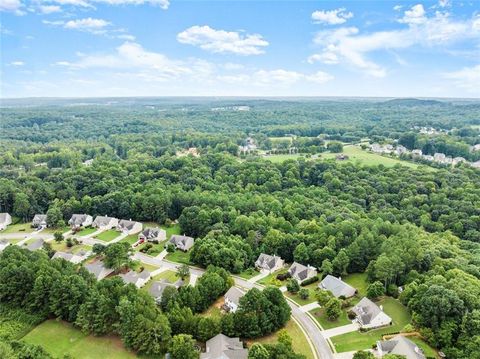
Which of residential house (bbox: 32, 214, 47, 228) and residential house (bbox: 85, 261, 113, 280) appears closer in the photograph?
residential house (bbox: 85, 261, 113, 280)

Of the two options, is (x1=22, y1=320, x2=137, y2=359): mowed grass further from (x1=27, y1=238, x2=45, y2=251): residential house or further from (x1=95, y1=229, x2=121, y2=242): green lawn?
(x1=95, y1=229, x2=121, y2=242): green lawn

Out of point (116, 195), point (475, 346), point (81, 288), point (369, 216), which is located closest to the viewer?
point (475, 346)

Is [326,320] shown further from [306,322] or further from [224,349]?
[224,349]

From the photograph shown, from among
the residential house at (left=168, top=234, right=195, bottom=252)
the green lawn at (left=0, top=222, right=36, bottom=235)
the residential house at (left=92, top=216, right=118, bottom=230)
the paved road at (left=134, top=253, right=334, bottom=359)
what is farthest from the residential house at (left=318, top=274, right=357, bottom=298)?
the green lawn at (left=0, top=222, right=36, bottom=235)

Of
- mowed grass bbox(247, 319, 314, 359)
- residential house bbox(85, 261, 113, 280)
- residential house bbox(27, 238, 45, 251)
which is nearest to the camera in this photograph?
mowed grass bbox(247, 319, 314, 359)

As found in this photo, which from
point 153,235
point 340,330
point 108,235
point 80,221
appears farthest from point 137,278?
point 80,221

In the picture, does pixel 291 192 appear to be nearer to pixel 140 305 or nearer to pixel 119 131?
pixel 140 305

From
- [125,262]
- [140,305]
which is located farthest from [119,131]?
[140,305]
